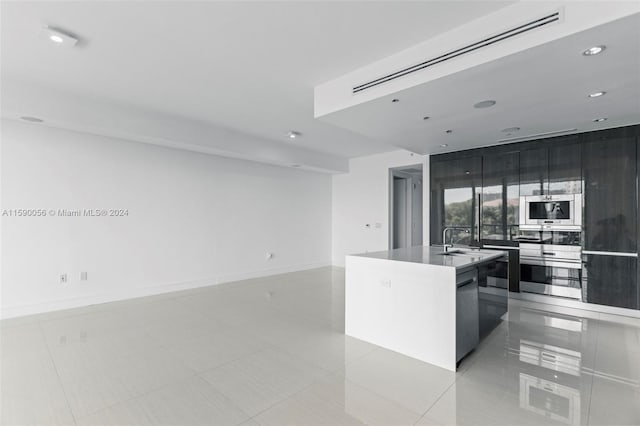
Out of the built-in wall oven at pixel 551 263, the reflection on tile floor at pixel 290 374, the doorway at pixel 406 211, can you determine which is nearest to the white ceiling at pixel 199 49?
the reflection on tile floor at pixel 290 374

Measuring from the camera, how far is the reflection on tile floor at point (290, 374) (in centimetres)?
203

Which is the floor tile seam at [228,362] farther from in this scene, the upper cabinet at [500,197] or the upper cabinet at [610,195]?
the upper cabinet at [610,195]

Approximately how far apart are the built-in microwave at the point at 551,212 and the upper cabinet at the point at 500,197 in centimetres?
14

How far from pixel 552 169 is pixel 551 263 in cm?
143

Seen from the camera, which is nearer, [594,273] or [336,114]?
[336,114]

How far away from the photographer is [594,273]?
4.31 metres

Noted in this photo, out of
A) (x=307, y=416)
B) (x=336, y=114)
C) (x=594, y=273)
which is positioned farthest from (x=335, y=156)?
(x=307, y=416)

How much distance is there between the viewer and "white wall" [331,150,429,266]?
23.2ft

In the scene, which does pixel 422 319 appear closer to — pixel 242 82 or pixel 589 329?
pixel 589 329

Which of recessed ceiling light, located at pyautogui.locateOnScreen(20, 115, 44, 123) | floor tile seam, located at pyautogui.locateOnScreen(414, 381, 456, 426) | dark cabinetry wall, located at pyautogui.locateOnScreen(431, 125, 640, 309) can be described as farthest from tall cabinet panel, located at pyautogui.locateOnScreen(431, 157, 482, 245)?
recessed ceiling light, located at pyautogui.locateOnScreen(20, 115, 44, 123)

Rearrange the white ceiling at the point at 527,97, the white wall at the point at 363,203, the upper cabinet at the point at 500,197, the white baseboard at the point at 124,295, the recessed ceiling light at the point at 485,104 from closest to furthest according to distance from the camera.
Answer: the white ceiling at the point at 527,97 → the recessed ceiling light at the point at 485,104 → the white baseboard at the point at 124,295 → the upper cabinet at the point at 500,197 → the white wall at the point at 363,203

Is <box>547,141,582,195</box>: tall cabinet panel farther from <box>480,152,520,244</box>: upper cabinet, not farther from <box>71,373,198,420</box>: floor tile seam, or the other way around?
<box>71,373,198,420</box>: floor tile seam

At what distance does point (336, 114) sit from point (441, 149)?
2.87 m

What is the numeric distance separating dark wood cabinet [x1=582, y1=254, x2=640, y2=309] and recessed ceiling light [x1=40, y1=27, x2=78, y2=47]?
6541mm
